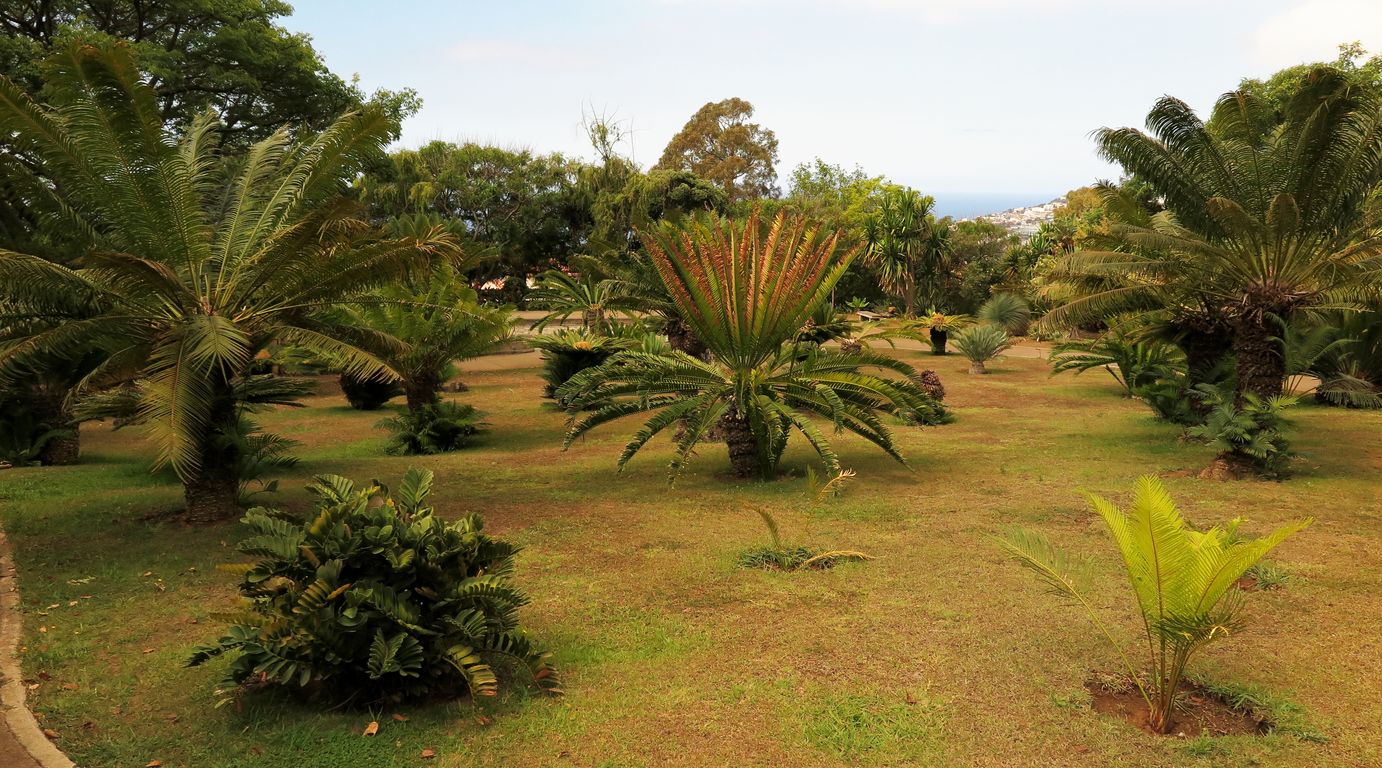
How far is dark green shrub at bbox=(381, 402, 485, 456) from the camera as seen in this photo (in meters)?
12.8

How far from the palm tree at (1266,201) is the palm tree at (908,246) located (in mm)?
31795

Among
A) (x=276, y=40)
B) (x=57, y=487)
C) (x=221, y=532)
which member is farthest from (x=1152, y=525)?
(x=276, y=40)

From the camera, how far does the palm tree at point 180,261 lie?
7129 millimetres

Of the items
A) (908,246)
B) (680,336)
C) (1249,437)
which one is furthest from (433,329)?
(908,246)

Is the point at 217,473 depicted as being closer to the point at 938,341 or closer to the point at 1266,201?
the point at 1266,201

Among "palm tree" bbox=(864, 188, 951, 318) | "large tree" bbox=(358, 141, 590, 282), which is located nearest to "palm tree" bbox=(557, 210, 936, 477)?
"large tree" bbox=(358, 141, 590, 282)

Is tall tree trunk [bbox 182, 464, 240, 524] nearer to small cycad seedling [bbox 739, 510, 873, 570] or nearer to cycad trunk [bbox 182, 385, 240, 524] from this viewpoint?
cycad trunk [bbox 182, 385, 240, 524]

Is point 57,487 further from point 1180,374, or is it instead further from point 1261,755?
point 1180,374

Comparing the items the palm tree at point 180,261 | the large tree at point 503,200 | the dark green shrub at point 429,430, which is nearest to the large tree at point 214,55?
the dark green shrub at point 429,430

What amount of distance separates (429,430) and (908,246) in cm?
3380

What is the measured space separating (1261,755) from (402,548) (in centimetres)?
403

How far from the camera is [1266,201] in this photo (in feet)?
33.7

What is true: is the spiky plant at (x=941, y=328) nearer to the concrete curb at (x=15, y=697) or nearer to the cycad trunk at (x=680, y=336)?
the cycad trunk at (x=680, y=336)

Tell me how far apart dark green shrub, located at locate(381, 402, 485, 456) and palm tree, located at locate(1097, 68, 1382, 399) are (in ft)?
29.4
